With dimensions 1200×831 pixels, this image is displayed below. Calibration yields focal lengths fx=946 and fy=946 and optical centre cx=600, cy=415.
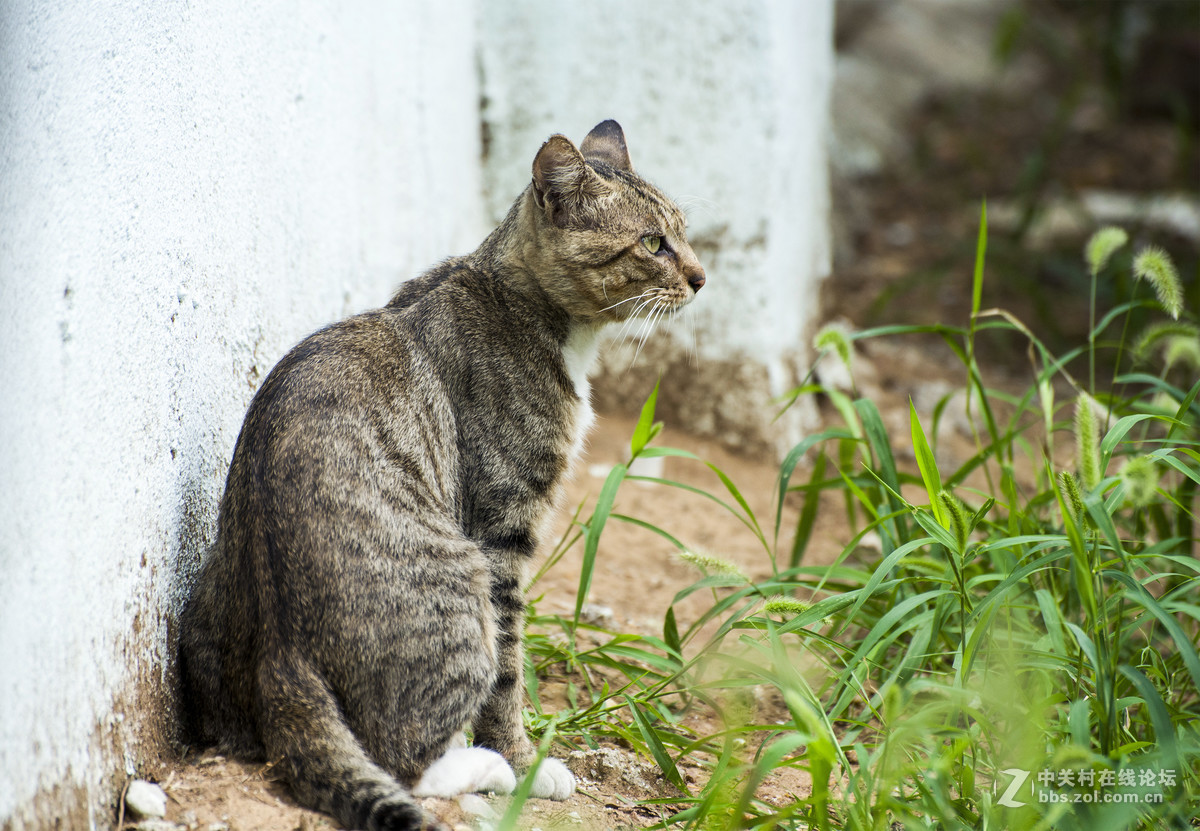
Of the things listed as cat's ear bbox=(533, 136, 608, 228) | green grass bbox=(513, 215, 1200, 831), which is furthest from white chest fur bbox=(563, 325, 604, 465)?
cat's ear bbox=(533, 136, 608, 228)

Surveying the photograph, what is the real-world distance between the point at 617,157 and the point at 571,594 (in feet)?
4.65

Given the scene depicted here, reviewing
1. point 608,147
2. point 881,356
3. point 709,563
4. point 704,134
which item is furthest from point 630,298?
point 881,356

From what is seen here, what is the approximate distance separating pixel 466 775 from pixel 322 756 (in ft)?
1.06

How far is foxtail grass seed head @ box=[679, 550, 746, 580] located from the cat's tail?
2.60 feet

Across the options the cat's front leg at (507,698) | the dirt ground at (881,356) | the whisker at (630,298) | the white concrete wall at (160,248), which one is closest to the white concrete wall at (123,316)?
the white concrete wall at (160,248)

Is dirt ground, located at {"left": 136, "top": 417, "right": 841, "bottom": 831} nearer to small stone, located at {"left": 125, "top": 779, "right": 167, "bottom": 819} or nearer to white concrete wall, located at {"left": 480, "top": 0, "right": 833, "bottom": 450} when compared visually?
small stone, located at {"left": 125, "top": 779, "right": 167, "bottom": 819}

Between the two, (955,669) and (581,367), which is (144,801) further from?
(955,669)

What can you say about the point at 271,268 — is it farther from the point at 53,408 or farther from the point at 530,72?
the point at 530,72

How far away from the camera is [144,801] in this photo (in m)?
1.62

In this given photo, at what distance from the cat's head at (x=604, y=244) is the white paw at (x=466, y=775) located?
1141 mm

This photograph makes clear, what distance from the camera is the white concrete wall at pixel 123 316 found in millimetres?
1408

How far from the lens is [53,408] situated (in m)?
1.47

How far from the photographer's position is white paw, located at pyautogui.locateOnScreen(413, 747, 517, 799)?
75.3 inches

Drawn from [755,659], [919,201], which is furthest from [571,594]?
[919,201]
